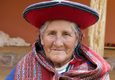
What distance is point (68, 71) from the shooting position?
7.42 ft

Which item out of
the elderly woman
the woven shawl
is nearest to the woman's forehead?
the elderly woman

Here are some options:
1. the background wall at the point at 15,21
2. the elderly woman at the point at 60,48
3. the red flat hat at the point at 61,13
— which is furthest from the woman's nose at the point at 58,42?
the background wall at the point at 15,21

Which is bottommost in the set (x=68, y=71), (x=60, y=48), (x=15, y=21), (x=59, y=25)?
(x=68, y=71)

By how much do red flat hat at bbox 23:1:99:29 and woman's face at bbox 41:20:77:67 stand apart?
5cm

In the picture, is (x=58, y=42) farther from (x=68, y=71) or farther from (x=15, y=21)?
(x=15, y=21)

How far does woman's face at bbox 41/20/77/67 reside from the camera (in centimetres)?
221

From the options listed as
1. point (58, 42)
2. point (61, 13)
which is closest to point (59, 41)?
point (58, 42)

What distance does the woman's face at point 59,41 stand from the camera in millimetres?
2207

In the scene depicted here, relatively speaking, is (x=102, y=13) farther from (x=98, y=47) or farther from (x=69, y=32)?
(x=69, y=32)

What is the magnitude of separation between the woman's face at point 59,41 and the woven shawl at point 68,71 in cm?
7

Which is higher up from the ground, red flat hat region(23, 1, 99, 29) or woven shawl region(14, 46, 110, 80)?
red flat hat region(23, 1, 99, 29)

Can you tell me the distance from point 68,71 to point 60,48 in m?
0.15

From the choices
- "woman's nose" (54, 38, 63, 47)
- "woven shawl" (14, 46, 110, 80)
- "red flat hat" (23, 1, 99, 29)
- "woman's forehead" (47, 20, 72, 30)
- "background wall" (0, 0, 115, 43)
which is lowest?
"woven shawl" (14, 46, 110, 80)

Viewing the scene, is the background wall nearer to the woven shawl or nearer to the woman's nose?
the woven shawl
